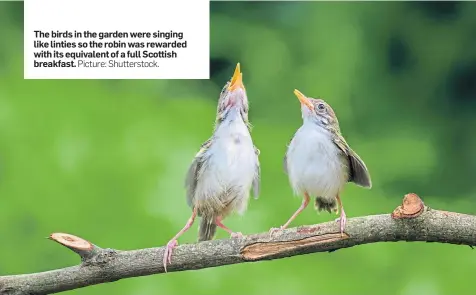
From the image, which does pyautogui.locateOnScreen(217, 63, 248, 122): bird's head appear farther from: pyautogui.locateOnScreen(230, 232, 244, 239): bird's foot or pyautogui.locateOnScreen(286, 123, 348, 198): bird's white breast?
pyautogui.locateOnScreen(230, 232, 244, 239): bird's foot

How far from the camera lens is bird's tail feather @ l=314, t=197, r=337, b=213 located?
2340 mm

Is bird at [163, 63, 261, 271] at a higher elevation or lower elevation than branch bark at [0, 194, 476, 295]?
higher

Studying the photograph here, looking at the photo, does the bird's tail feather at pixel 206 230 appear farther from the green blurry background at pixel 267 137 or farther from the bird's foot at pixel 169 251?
the green blurry background at pixel 267 137

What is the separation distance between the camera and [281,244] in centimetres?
209

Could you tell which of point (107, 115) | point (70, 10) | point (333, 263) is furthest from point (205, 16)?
point (333, 263)

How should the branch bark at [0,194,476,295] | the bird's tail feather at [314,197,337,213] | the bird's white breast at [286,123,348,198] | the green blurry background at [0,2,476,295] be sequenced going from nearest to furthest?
the branch bark at [0,194,476,295] → the bird's white breast at [286,123,348,198] → the bird's tail feather at [314,197,337,213] → the green blurry background at [0,2,476,295]

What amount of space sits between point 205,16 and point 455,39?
1151 mm

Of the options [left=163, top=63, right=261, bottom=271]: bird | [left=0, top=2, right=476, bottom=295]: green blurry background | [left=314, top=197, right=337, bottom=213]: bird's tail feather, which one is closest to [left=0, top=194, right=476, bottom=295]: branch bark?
[left=163, top=63, right=261, bottom=271]: bird

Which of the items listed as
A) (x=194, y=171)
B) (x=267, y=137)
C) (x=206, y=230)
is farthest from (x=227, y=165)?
(x=267, y=137)

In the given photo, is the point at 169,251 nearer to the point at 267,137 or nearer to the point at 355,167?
the point at 355,167

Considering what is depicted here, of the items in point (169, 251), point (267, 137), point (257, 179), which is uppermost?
point (267, 137)

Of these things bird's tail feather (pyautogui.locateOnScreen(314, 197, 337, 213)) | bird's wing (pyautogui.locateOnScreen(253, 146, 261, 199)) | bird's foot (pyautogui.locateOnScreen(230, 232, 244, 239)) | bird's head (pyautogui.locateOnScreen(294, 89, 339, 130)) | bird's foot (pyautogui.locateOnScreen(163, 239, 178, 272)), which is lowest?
bird's foot (pyautogui.locateOnScreen(163, 239, 178, 272))

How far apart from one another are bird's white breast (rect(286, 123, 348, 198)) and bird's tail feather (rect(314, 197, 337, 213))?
7cm

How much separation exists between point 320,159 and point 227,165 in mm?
224
